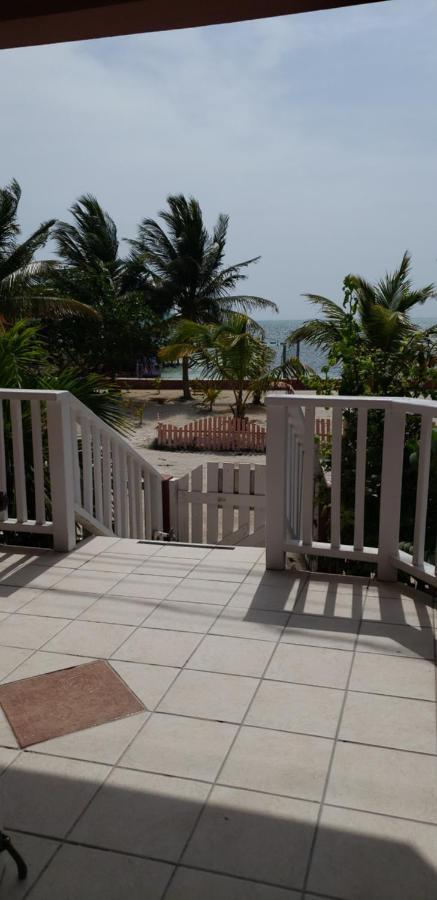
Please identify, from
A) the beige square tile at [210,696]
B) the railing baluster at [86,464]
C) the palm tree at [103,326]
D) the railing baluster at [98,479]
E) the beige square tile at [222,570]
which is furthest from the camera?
the palm tree at [103,326]

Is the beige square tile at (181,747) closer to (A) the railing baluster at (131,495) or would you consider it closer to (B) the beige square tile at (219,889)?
(B) the beige square tile at (219,889)

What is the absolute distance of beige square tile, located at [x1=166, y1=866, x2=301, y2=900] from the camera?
4.59 feet

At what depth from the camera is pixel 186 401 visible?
885 inches

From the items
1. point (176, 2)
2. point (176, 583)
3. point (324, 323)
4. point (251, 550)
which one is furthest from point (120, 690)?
point (324, 323)

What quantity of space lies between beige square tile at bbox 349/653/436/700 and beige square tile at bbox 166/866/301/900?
2.87ft

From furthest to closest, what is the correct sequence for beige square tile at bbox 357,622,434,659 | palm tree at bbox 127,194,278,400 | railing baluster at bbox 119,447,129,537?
1. palm tree at bbox 127,194,278,400
2. railing baluster at bbox 119,447,129,537
3. beige square tile at bbox 357,622,434,659

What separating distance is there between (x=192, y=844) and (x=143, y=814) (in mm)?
163

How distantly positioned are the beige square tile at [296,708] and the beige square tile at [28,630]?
3.11ft

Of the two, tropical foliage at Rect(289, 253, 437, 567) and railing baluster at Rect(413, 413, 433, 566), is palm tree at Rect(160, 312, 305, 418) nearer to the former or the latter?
tropical foliage at Rect(289, 253, 437, 567)

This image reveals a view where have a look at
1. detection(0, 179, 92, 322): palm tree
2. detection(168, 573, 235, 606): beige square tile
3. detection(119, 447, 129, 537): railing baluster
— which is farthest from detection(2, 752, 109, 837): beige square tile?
detection(0, 179, 92, 322): palm tree

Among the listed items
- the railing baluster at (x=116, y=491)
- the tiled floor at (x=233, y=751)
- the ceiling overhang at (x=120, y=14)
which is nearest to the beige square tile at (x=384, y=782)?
the tiled floor at (x=233, y=751)

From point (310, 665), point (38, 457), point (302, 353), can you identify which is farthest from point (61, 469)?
point (302, 353)

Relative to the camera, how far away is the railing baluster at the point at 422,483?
2.75 meters

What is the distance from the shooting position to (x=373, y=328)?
893cm
